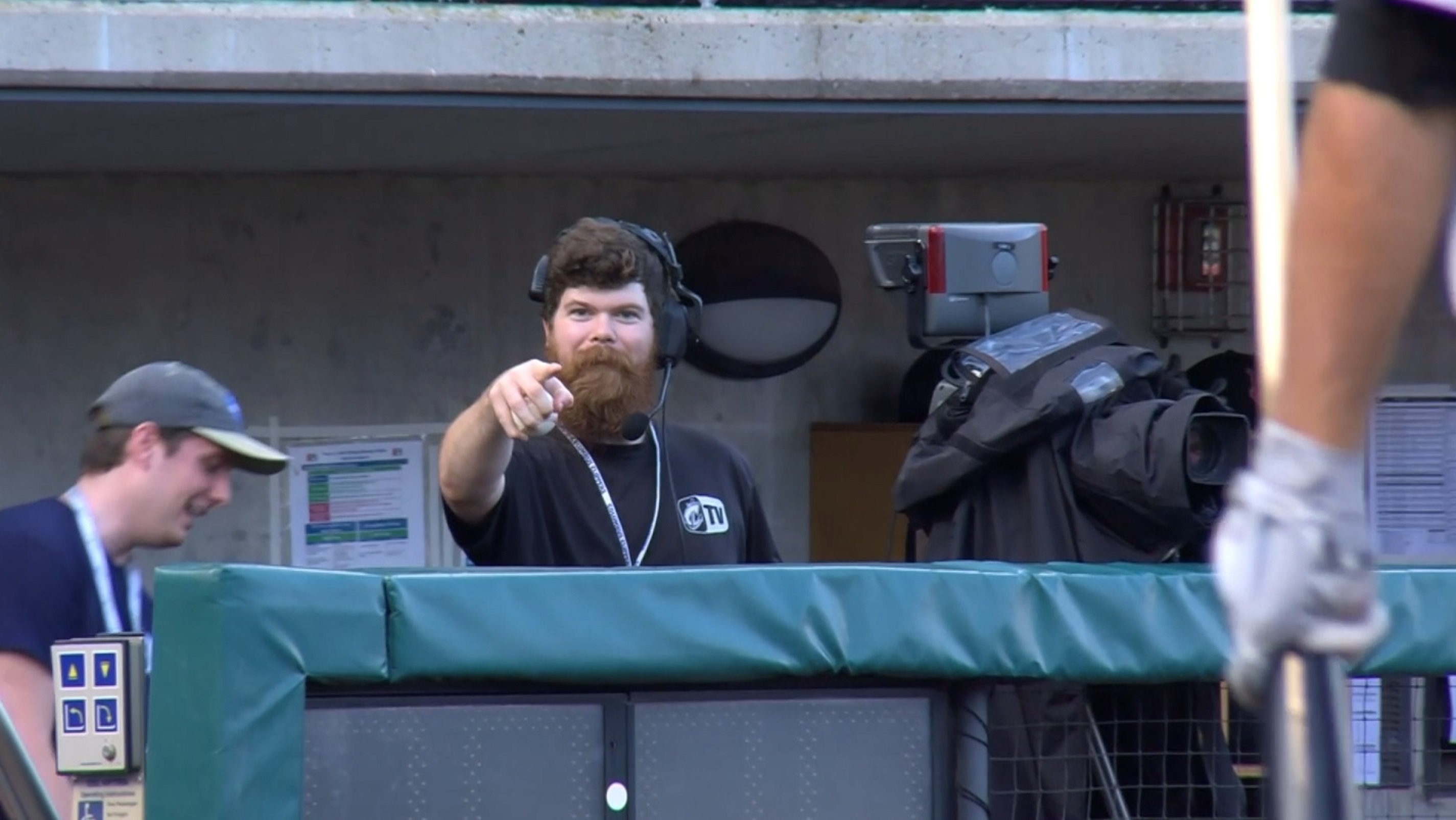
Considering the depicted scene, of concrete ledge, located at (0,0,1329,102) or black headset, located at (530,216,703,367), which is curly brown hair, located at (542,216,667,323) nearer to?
black headset, located at (530,216,703,367)

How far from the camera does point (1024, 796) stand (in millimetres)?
2992

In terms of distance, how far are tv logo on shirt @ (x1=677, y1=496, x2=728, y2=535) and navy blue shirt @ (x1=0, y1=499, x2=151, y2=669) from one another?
1.08 metres

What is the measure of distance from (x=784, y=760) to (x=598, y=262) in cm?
138

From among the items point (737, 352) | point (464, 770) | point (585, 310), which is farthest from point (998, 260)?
point (737, 352)

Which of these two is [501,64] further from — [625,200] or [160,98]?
[625,200]

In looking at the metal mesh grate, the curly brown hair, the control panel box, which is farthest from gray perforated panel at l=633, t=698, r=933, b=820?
the curly brown hair

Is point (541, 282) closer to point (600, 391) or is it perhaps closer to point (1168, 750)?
point (600, 391)

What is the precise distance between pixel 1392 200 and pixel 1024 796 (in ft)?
6.34

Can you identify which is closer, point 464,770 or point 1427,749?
point 464,770

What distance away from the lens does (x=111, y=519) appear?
11.9ft

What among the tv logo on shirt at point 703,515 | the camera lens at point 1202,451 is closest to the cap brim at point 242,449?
the tv logo on shirt at point 703,515

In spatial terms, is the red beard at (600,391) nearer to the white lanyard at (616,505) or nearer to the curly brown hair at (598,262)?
the white lanyard at (616,505)

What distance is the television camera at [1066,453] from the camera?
3594mm

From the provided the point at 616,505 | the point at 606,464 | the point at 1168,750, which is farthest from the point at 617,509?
the point at 1168,750
